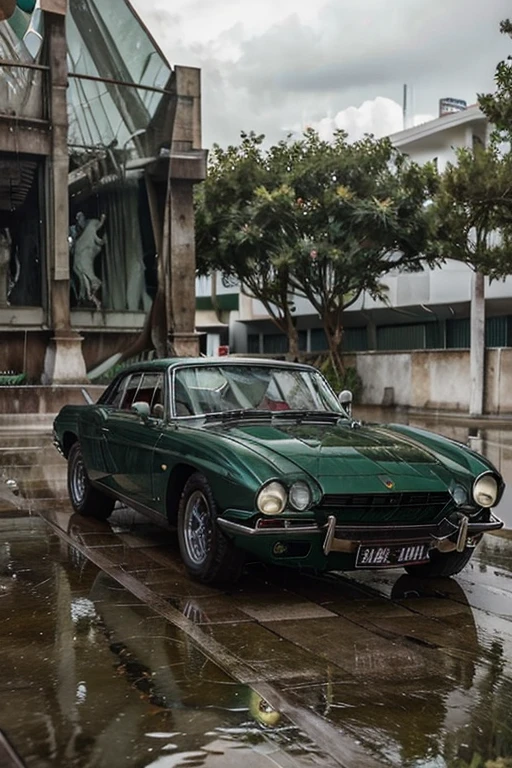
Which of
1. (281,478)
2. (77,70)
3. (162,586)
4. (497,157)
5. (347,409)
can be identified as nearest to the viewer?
(281,478)

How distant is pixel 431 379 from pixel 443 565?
1945cm

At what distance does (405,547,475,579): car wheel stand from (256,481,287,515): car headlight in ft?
3.72

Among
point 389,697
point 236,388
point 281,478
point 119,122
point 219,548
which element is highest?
point 119,122

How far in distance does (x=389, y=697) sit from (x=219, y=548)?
1.78 meters

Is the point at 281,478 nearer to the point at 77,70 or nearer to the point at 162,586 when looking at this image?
the point at 162,586

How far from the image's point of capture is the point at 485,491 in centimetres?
578

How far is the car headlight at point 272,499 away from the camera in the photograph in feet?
17.0

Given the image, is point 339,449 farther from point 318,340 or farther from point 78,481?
point 318,340

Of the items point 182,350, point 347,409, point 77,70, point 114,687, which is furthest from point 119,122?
point 114,687

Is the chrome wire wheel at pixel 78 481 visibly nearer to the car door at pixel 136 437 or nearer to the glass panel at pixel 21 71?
the car door at pixel 136 437

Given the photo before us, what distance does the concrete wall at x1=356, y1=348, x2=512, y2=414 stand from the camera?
74.2ft

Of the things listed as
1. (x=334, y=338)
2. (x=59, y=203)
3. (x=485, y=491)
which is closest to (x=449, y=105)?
(x=334, y=338)

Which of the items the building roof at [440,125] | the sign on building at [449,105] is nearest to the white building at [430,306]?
the building roof at [440,125]

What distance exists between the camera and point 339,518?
5.26 meters
